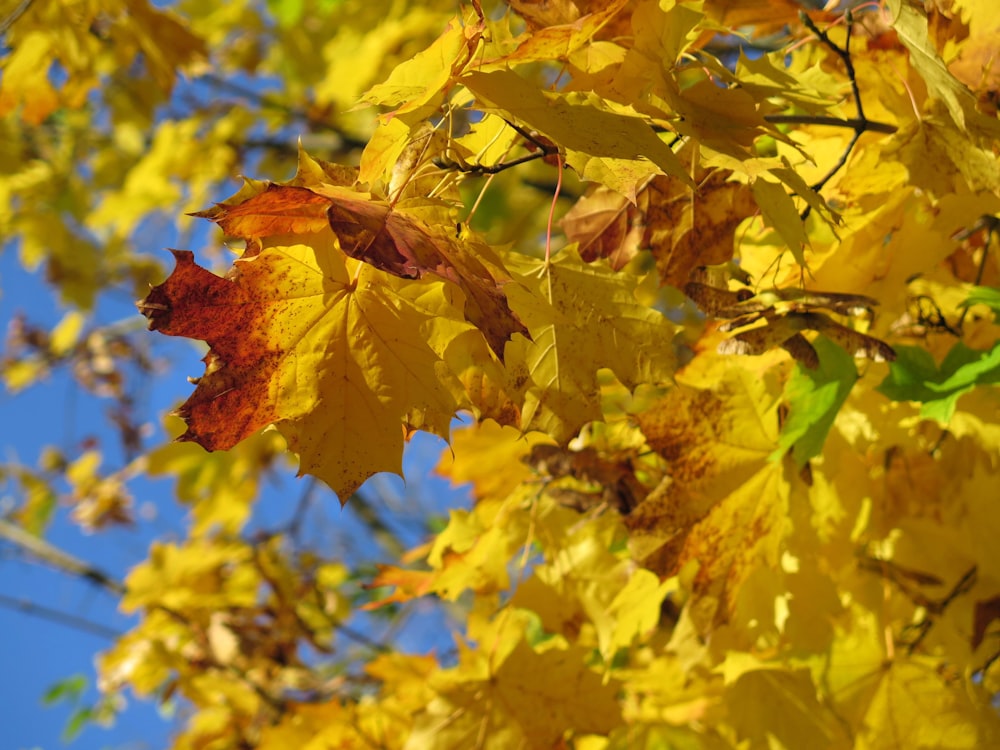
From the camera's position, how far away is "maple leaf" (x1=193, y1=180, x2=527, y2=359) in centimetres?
61

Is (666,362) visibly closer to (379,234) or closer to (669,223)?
(669,223)

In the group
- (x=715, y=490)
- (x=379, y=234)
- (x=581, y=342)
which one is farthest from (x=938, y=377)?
(x=379, y=234)

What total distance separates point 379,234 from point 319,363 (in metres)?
0.17

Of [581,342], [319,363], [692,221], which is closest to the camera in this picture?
[319,363]

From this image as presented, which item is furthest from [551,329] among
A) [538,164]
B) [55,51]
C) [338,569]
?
[338,569]

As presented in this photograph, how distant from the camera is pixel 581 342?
2.93ft

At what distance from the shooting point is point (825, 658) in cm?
122

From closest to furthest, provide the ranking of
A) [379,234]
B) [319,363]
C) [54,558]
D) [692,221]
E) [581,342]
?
[379,234] → [319,363] → [581,342] → [692,221] → [54,558]

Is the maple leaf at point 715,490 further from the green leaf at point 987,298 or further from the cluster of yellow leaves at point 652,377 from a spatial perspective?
the green leaf at point 987,298

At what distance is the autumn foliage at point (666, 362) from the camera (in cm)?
71

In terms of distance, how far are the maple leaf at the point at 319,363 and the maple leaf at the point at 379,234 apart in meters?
0.04

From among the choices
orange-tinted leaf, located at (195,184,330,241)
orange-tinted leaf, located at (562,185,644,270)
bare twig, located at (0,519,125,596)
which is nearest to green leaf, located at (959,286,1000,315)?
orange-tinted leaf, located at (562,185,644,270)

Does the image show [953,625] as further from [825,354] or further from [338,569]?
[338,569]

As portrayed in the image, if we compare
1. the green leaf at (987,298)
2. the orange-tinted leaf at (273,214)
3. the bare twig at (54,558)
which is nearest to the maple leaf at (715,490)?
the green leaf at (987,298)
